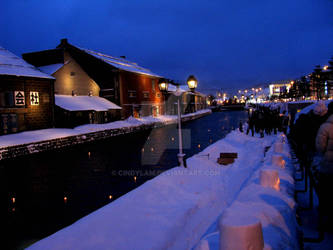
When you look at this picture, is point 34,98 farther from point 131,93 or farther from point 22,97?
point 131,93

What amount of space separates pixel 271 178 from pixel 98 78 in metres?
32.4

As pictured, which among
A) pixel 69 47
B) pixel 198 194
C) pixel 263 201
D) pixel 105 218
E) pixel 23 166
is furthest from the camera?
pixel 69 47

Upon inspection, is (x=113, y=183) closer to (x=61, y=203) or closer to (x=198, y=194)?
(x=61, y=203)

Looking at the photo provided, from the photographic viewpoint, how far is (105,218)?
5.39 meters

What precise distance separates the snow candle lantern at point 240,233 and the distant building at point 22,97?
67.7 ft

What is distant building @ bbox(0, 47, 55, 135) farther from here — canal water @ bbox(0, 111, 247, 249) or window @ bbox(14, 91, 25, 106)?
canal water @ bbox(0, 111, 247, 249)

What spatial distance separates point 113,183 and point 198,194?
357cm

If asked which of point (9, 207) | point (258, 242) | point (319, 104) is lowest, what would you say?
point (9, 207)

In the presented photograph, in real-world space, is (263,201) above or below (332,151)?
below

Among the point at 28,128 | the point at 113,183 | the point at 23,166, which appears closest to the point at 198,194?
the point at 113,183

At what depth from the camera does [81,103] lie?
2598cm

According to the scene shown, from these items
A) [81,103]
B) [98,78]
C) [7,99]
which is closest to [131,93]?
[98,78]

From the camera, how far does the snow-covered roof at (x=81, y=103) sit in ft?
77.7

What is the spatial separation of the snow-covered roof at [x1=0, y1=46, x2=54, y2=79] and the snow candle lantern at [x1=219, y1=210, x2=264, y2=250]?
20803mm
